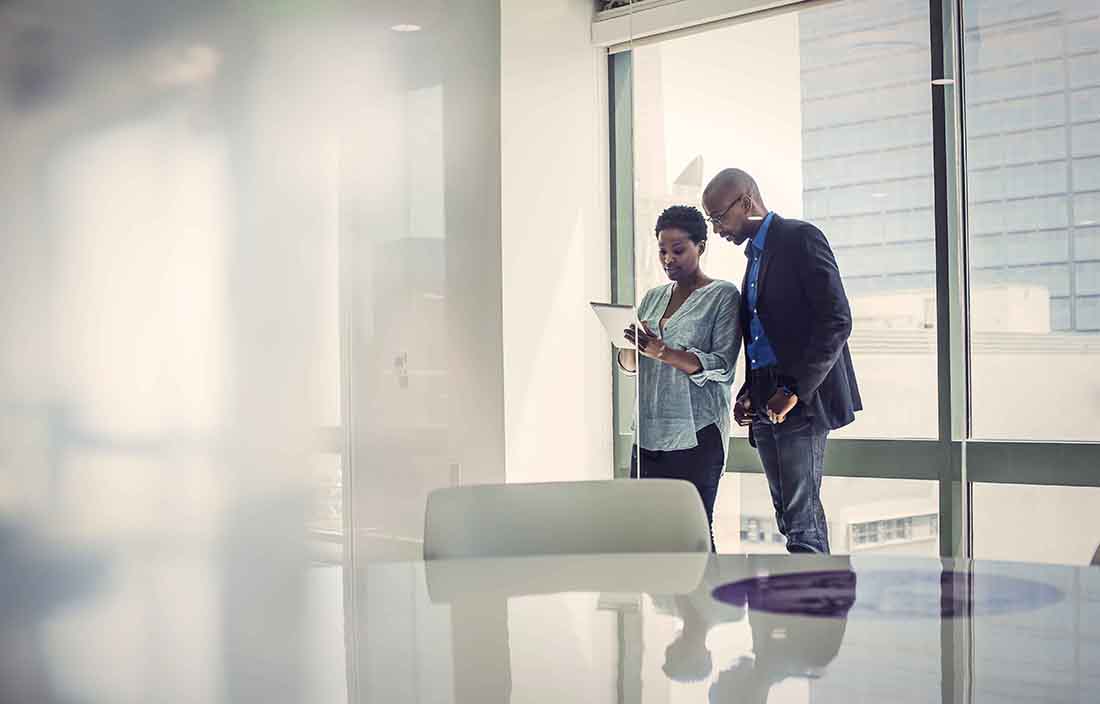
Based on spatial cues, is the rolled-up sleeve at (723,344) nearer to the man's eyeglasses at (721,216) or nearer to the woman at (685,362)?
the woman at (685,362)

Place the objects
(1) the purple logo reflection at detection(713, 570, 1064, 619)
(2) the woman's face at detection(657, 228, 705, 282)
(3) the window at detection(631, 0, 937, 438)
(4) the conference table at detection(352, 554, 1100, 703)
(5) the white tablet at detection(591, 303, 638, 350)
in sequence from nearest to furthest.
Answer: (4) the conference table at detection(352, 554, 1100, 703)
(1) the purple logo reflection at detection(713, 570, 1064, 619)
(3) the window at detection(631, 0, 937, 438)
(2) the woman's face at detection(657, 228, 705, 282)
(5) the white tablet at detection(591, 303, 638, 350)

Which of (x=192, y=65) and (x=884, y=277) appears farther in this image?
(x=884, y=277)

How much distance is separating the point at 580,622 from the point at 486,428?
376 centimetres

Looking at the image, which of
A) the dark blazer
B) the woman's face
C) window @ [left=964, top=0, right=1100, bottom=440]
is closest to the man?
the dark blazer

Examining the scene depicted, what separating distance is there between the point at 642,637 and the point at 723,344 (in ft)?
12.4

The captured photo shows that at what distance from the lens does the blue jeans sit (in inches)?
182

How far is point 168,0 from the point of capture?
371cm

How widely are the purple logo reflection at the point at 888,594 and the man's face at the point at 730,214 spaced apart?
11.1ft

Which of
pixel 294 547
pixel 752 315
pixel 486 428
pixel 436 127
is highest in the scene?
pixel 436 127

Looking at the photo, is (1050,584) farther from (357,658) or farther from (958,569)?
(357,658)

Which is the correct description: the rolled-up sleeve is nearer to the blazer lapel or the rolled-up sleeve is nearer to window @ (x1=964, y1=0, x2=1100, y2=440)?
the blazer lapel

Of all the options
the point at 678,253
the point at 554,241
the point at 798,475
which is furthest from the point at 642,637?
the point at 554,241

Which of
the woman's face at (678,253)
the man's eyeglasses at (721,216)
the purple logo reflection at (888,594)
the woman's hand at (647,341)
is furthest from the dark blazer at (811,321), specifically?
the purple logo reflection at (888,594)

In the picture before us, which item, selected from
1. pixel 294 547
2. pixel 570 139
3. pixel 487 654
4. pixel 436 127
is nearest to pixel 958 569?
pixel 487 654
